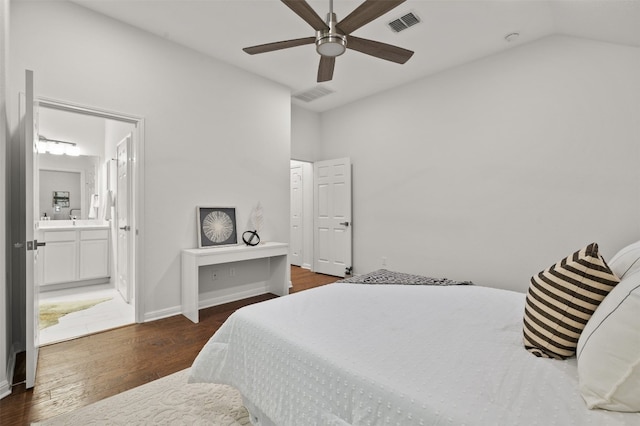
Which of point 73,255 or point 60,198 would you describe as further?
point 60,198

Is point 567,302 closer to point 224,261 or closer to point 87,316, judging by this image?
point 224,261

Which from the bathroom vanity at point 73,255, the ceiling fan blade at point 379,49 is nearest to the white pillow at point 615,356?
the ceiling fan blade at point 379,49

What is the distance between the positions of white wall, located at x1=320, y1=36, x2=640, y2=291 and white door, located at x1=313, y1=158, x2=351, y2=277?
0.26 metres

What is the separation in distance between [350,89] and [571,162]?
9.68 feet

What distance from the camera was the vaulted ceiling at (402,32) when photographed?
8.84ft

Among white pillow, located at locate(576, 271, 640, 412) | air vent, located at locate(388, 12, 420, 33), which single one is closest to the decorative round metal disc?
air vent, located at locate(388, 12, 420, 33)

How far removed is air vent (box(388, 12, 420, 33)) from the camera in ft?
9.46

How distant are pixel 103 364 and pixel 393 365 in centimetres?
236

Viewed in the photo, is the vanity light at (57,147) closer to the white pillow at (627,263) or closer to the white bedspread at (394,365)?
the white bedspread at (394,365)

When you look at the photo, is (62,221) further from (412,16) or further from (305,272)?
(412,16)

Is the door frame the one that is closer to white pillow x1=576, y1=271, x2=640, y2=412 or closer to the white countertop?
the white countertop

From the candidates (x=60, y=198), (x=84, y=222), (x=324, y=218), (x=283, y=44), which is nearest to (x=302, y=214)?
(x=324, y=218)

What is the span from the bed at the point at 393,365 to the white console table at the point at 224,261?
1717 millimetres

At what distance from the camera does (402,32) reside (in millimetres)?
3156
